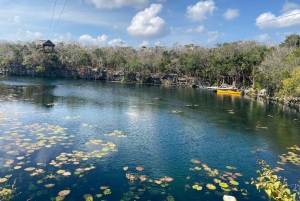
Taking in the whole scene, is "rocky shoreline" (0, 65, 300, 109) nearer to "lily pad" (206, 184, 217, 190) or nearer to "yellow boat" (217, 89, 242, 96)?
"yellow boat" (217, 89, 242, 96)

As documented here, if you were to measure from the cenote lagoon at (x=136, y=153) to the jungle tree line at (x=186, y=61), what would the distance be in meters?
26.9

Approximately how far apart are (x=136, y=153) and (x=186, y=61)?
55226 millimetres

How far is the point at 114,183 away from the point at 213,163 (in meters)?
5.86

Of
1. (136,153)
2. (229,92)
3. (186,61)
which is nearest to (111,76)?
(186,61)

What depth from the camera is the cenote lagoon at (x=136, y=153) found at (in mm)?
10266

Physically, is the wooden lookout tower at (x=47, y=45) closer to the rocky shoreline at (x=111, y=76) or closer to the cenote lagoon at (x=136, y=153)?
the rocky shoreline at (x=111, y=76)

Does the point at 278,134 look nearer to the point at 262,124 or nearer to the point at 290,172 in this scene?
the point at 262,124

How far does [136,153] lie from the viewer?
47.2ft

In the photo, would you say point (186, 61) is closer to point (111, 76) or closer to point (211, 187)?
point (111, 76)

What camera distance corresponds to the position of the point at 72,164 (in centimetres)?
1225

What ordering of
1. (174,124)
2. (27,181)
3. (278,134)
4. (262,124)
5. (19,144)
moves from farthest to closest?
1. (262,124)
2. (174,124)
3. (278,134)
4. (19,144)
5. (27,181)

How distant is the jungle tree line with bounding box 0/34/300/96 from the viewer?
52191 millimetres

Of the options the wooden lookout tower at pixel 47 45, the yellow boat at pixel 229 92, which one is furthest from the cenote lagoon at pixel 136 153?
the wooden lookout tower at pixel 47 45

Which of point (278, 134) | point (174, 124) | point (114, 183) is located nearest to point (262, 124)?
point (278, 134)
